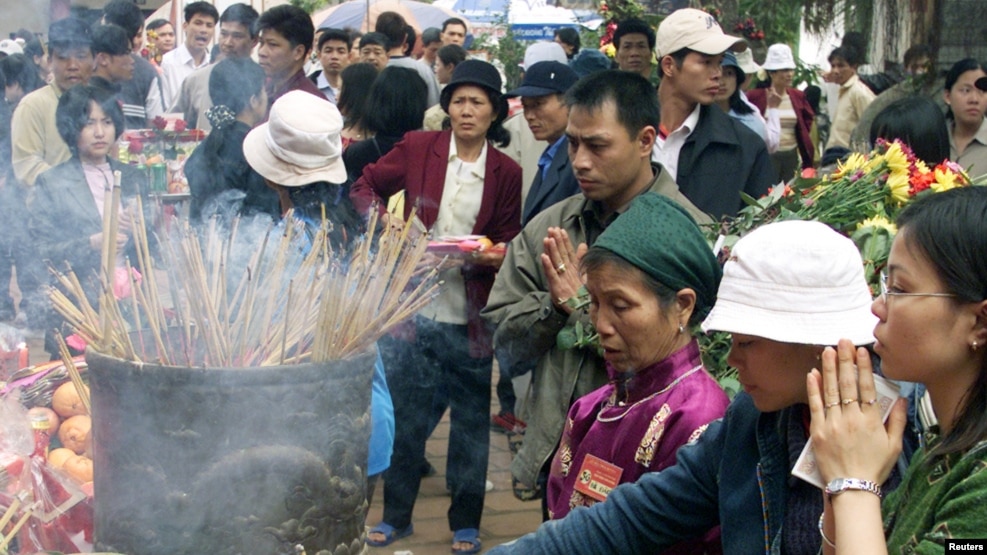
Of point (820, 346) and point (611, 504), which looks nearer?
point (820, 346)

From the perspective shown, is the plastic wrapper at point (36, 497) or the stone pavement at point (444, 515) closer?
the plastic wrapper at point (36, 497)

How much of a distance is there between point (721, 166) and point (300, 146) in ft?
4.83

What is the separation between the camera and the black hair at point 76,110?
429 centimetres

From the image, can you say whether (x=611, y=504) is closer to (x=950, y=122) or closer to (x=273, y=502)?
(x=273, y=502)

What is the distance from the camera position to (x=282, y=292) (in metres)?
2.09

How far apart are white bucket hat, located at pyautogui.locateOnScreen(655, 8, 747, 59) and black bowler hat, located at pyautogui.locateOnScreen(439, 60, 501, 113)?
0.69 metres

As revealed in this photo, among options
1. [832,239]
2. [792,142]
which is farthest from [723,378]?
[792,142]

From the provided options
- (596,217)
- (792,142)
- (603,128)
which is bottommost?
(792,142)

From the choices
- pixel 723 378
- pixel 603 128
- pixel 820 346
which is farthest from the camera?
pixel 603 128

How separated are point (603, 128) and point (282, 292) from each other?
1297 millimetres

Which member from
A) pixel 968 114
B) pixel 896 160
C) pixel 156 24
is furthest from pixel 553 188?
pixel 156 24

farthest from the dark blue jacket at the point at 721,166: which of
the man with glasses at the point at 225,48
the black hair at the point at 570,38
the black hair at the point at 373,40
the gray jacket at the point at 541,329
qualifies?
the black hair at the point at 570,38

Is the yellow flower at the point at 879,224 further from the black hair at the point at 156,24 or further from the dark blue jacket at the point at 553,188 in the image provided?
the black hair at the point at 156,24

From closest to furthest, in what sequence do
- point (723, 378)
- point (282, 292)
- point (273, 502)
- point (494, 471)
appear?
point (273, 502) → point (282, 292) → point (723, 378) → point (494, 471)
